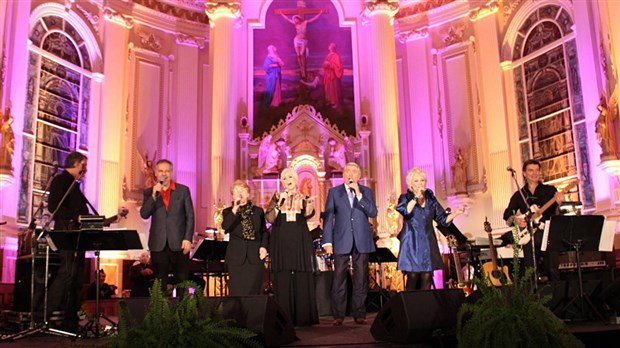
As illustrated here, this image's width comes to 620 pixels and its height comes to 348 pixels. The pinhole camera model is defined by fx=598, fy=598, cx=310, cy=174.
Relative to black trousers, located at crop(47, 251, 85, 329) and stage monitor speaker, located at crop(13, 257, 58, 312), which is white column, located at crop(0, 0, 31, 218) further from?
black trousers, located at crop(47, 251, 85, 329)

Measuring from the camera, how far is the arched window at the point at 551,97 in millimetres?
12102

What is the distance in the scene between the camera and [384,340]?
181 inches

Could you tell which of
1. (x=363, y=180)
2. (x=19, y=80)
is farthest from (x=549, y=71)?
(x=19, y=80)

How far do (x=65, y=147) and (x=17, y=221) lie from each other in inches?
94.8

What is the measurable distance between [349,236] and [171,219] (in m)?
1.75

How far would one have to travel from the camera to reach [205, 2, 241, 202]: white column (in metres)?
14.0

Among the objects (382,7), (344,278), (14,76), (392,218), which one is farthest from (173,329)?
(382,7)

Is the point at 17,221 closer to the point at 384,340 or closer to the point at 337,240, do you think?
the point at 337,240

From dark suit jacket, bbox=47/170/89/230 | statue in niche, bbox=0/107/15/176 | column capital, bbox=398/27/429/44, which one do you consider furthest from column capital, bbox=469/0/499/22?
dark suit jacket, bbox=47/170/89/230

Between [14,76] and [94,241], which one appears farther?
[14,76]

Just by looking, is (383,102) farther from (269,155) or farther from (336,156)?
(269,155)

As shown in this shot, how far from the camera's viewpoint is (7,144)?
10.2 m

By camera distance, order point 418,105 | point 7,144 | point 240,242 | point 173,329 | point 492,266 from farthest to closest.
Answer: point 418,105
point 7,144
point 492,266
point 240,242
point 173,329

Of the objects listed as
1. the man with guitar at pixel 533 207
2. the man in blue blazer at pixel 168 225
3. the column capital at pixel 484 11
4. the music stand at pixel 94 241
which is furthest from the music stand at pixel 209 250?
the column capital at pixel 484 11
